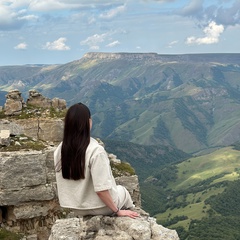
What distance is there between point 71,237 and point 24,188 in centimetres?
1455

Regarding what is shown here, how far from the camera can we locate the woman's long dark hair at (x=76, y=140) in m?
12.7

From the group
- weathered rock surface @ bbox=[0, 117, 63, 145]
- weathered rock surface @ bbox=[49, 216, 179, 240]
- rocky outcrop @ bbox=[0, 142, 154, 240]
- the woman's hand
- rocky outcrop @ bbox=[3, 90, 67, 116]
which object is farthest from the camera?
rocky outcrop @ bbox=[3, 90, 67, 116]

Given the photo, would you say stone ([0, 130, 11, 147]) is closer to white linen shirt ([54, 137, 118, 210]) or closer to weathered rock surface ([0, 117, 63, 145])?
weathered rock surface ([0, 117, 63, 145])

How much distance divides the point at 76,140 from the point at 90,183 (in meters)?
1.62

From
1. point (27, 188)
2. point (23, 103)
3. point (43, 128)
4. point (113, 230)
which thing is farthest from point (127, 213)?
point (23, 103)

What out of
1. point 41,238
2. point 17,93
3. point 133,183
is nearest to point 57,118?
point 17,93

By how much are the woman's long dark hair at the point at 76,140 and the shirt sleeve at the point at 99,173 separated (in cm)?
42

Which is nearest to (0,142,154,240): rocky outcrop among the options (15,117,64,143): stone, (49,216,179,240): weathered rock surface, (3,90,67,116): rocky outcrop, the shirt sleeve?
(15,117,64,143): stone

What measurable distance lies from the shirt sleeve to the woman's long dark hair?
42 centimetres

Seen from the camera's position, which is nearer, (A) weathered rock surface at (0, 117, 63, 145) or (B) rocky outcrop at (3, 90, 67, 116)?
(A) weathered rock surface at (0, 117, 63, 145)

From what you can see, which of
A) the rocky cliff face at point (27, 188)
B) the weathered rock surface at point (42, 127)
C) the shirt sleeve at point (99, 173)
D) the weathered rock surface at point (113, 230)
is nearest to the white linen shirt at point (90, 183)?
the shirt sleeve at point (99, 173)

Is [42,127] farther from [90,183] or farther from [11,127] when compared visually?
[90,183]

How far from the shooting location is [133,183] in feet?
110

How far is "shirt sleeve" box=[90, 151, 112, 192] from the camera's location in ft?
41.1
